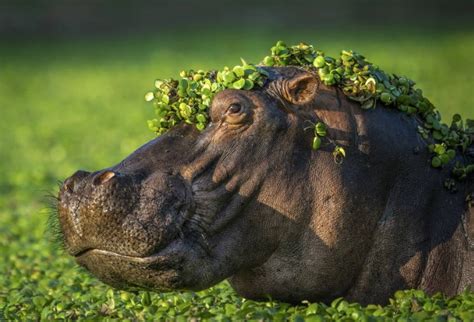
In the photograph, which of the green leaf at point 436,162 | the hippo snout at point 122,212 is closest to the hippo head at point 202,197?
the hippo snout at point 122,212

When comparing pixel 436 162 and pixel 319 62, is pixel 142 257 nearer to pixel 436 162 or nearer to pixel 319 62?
pixel 319 62

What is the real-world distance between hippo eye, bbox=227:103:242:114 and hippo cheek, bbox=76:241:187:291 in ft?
2.18

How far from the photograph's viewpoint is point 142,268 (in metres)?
4.08

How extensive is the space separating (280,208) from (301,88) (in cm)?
61

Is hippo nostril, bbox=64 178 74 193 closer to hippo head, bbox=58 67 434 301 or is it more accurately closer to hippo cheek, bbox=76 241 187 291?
hippo head, bbox=58 67 434 301

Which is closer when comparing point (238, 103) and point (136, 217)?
point (136, 217)

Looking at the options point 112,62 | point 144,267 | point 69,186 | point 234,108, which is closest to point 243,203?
point 234,108

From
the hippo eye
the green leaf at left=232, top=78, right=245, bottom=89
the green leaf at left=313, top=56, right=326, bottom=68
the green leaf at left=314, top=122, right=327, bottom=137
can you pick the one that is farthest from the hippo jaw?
the green leaf at left=313, top=56, right=326, bottom=68

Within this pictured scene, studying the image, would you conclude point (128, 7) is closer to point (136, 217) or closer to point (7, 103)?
point (7, 103)

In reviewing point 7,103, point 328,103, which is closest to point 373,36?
point 7,103

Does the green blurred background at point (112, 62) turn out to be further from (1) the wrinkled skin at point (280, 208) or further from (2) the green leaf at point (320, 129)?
(2) the green leaf at point (320, 129)

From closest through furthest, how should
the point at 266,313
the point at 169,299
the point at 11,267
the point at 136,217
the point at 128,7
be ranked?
the point at 136,217
the point at 266,313
the point at 169,299
the point at 11,267
the point at 128,7

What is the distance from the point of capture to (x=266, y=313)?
4391 mm

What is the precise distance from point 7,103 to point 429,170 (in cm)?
1455
